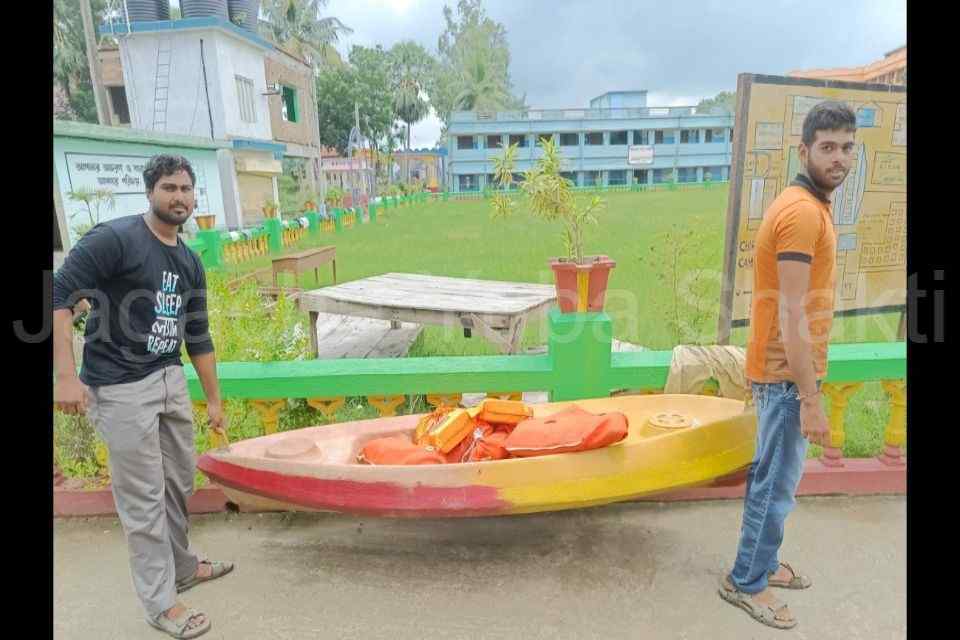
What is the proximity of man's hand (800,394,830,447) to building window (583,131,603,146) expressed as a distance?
42.1 metres

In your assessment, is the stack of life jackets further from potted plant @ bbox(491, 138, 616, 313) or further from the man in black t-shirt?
the man in black t-shirt

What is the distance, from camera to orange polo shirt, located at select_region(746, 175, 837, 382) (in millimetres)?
2064

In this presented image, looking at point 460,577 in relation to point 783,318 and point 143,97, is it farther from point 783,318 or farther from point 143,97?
point 143,97

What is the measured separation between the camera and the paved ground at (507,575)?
2.48 meters

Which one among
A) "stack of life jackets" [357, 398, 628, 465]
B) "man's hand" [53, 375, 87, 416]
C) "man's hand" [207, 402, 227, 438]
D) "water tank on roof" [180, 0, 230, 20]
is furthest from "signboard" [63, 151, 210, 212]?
"water tank on roof" [180, 0, 230, 20]

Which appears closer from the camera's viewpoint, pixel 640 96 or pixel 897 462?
pixel 897 462

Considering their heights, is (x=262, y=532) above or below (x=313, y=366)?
below

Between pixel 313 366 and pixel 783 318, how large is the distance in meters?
2.41

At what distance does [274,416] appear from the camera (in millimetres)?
3352

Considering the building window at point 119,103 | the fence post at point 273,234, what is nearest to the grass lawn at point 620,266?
the fence post at point 273,234

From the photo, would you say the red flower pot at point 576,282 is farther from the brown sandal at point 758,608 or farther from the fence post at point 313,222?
the fence post at point 313,222

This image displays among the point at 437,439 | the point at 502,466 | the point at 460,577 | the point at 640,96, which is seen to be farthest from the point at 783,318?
the point at 640,96

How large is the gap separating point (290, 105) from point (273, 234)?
40.5ft

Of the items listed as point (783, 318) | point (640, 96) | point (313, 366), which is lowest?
point (313, 366)
